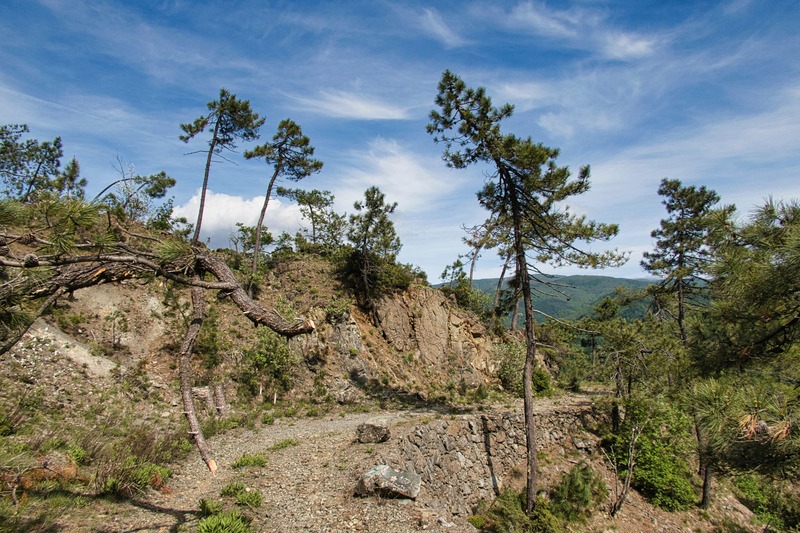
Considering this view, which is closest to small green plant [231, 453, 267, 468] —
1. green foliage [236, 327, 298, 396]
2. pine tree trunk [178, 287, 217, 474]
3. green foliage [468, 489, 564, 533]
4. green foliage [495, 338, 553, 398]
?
green foliage [468, 489, 564, 533]

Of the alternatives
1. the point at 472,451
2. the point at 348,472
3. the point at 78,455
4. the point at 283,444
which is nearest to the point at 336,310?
the point at 283,444

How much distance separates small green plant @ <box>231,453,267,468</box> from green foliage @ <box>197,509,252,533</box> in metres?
3.83

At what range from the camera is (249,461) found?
32.7 feet

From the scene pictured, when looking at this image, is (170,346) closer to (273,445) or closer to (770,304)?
(273,445)

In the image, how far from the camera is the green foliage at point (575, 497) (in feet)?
40.9

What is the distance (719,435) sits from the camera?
4766mm

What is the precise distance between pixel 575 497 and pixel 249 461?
1115 centimetres

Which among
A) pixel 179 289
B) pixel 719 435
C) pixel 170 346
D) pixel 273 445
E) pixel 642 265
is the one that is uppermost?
pixel 642 265

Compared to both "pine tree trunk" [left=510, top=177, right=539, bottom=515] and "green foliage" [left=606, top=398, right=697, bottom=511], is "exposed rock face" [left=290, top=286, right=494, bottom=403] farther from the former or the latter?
"green foliage" [left=606, top=398, right=697, bottom=511]

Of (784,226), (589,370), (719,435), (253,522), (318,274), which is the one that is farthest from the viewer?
(318,274)

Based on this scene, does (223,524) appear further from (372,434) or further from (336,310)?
(336,310)

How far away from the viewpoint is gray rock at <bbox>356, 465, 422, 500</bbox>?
28.6ft

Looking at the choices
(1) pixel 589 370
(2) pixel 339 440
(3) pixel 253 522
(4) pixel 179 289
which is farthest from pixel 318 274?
(3) pixel 253 522

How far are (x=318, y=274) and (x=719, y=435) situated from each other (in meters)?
23.6
